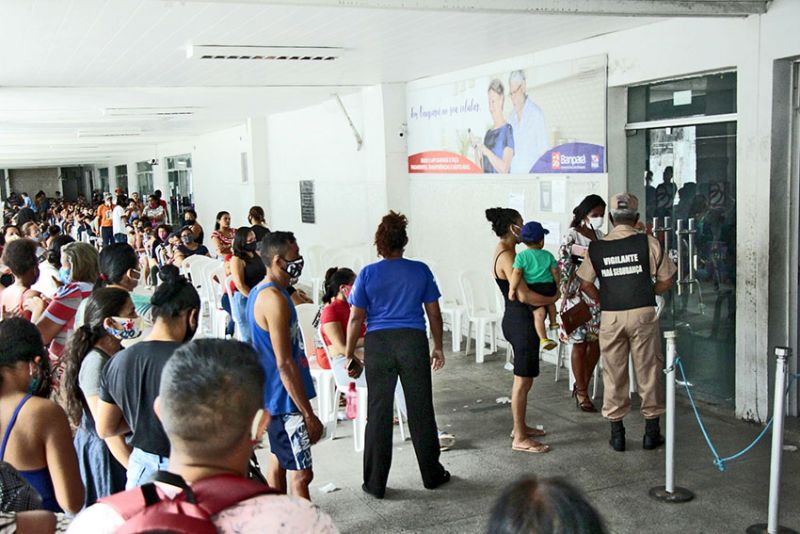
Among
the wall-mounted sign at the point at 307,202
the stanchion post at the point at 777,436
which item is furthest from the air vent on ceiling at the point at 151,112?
the stanchion post at the point at 777,436

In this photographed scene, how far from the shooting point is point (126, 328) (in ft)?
12.4

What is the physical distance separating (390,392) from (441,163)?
5.75 meters

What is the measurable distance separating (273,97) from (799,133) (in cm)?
857

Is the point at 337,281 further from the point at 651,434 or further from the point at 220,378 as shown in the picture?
the point at 220,378

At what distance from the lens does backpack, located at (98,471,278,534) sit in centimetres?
161

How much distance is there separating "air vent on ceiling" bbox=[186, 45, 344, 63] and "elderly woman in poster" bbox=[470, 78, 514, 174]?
1833mm

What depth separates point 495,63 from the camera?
30.8 ft

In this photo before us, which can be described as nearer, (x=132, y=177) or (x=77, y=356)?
(x=77, y=356)

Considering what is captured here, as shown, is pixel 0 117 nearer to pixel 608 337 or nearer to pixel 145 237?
pixel 145 237

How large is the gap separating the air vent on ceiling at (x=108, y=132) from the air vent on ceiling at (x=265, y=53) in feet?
33.6

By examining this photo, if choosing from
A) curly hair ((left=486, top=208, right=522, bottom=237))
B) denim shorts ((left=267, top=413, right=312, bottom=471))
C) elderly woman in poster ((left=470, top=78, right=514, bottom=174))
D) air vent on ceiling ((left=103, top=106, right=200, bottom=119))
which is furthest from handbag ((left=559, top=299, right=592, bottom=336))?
air vent on ceiling ((left=103, top=106, right=200, bottom=119))

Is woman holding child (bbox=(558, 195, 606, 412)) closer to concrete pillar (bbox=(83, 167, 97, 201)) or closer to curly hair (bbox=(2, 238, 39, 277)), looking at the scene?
curly hair (bbox=(2, 238, 39, 277))

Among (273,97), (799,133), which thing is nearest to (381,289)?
(799,133)

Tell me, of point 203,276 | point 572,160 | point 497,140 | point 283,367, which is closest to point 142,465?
point 283,367
